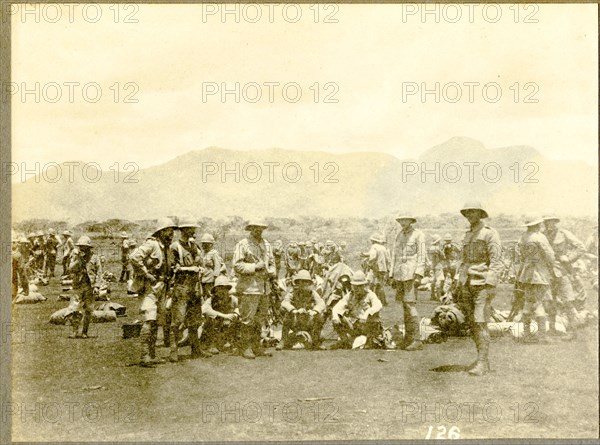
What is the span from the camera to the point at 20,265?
6906 mm

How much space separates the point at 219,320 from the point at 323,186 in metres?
1.78

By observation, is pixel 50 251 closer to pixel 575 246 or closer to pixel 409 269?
pixel 409 269

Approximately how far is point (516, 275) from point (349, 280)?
179 cm

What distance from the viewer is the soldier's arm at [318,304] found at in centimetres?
711

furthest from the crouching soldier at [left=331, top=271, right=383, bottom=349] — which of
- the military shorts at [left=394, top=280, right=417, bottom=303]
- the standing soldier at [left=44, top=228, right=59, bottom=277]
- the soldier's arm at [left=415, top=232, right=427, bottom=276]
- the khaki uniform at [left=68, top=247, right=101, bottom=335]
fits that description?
the standing soldier at [left=44, top=228, right=59, bottom=277]

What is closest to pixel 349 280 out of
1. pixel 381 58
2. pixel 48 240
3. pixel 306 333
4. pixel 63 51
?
pixel 306 333

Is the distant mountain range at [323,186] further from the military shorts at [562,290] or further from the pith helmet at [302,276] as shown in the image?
the military shorts at [562,290]

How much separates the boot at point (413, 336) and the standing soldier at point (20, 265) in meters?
4.01

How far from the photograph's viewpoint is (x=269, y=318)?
7.11 m

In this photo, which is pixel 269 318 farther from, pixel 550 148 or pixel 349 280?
pixel 550 148

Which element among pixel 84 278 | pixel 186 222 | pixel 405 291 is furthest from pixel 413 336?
pixel 84 278

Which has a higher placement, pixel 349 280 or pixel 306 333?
pixel 349 280

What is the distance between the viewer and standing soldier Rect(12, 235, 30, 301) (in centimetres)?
689

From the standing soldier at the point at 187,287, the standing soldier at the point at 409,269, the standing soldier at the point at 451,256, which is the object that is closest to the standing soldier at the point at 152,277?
the standing soldier at the point at 187,287
